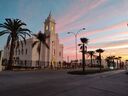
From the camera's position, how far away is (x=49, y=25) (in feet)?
285

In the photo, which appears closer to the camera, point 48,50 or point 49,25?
point 48,50

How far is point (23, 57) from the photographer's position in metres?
84.2

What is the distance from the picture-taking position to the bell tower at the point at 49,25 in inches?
3406

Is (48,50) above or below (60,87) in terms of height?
above

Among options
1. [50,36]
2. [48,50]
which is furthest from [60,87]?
[50,36]

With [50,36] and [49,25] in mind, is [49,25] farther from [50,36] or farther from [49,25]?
[50,36]

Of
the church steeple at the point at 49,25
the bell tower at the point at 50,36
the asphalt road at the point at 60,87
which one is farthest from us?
the church steeple at the point at 49,25

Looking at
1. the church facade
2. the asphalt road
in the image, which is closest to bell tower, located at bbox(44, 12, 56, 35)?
the church facade

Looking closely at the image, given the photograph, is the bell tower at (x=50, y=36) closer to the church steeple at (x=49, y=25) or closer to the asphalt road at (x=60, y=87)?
the church steeple at (x=49, y=25)

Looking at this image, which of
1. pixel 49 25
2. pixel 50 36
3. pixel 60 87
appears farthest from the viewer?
pixel 49 25

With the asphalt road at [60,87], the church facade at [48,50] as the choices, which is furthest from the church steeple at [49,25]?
the asphalt road at [60,87]

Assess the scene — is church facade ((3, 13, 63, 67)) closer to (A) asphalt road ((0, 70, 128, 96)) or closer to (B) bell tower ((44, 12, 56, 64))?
(B) bell tower ((44, 12, 56, 64))

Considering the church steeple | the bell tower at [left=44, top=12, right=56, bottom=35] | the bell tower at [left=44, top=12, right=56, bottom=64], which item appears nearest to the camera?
the bell tower at [left=44, top=12, right=56, bottom=64]

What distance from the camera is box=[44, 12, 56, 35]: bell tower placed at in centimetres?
8650
